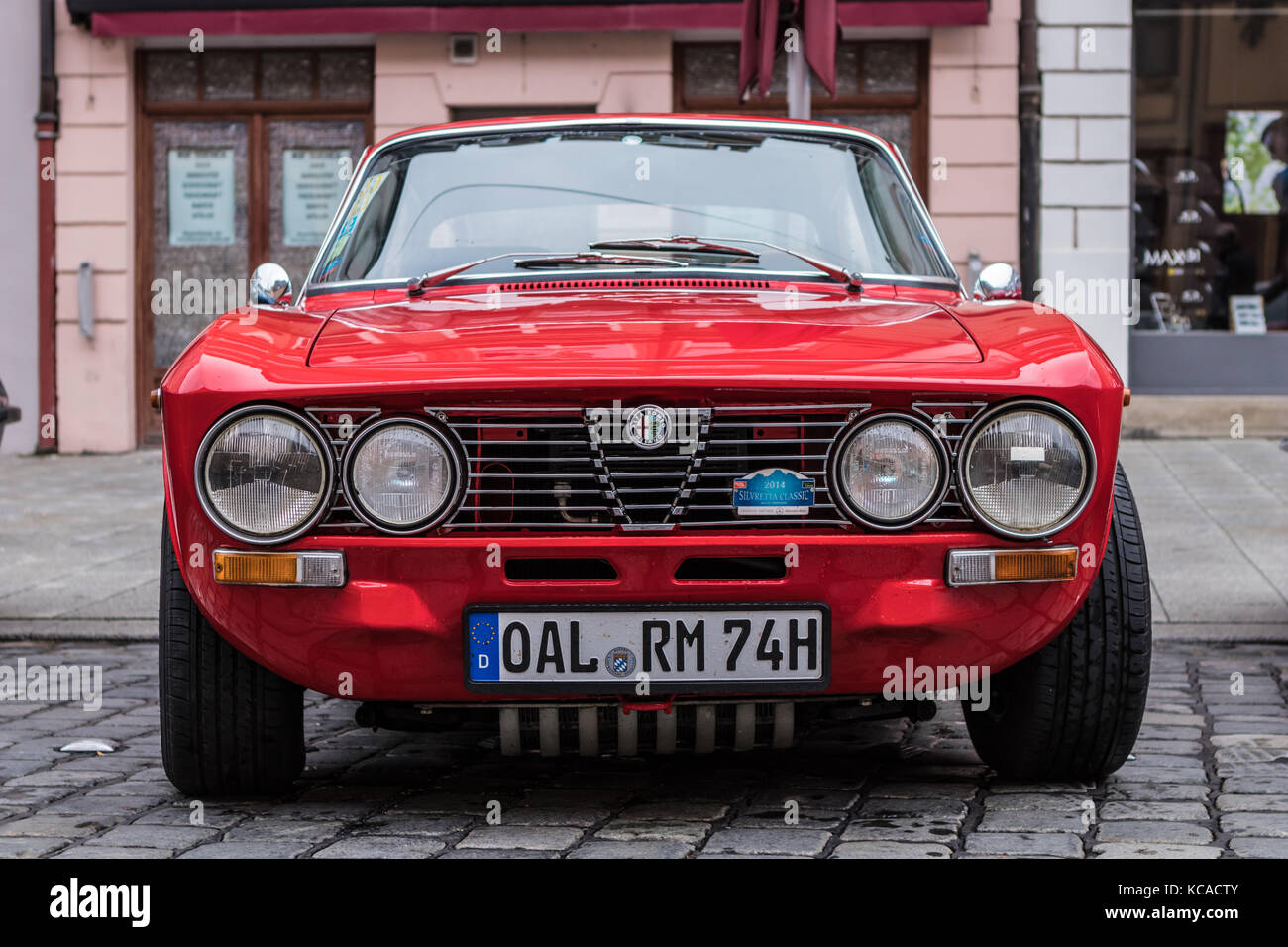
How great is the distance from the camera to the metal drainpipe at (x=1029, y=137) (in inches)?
520

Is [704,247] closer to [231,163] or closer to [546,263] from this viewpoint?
[546,263]

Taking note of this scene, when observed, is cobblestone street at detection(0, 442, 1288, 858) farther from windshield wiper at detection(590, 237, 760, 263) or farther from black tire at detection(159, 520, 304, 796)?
windshield wiper at detection(590, 237, 760, 263)

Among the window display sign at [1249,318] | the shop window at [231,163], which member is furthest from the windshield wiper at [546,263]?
the window display sign at [1249,318]

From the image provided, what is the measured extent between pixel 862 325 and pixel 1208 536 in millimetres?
5191

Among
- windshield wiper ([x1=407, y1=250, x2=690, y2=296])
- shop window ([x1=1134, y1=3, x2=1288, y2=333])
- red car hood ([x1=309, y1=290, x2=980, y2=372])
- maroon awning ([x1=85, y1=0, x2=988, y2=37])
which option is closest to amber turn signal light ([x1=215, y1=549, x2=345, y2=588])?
red car hood ([x1=309, y1=290, x2=980, y2=372])

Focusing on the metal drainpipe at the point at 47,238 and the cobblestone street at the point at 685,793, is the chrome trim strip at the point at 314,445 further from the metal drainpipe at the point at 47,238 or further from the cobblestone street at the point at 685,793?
the metal drainpipe at the point at 47,238

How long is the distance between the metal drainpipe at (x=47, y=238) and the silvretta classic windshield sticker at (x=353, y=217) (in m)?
9.47

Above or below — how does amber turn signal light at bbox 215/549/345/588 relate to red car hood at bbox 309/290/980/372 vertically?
below

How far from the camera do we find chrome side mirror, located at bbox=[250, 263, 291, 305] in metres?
4.58

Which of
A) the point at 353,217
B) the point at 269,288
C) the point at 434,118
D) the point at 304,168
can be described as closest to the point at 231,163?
the point at 304,168

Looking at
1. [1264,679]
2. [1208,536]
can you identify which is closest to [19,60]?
[1208,536]

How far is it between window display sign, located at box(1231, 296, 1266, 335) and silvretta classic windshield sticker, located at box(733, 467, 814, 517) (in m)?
11.1

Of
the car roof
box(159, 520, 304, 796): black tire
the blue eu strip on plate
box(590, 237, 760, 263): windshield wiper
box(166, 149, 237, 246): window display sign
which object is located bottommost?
box(159, 520, 304, 796): black tire
